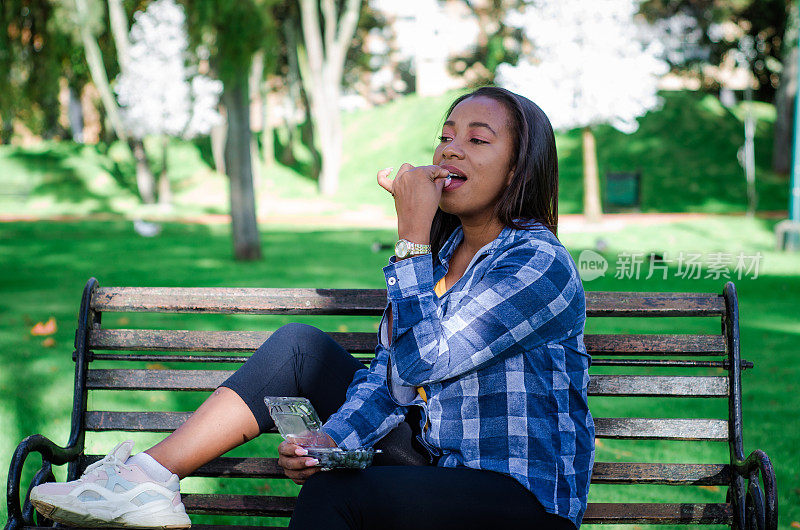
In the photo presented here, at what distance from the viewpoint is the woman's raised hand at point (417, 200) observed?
226 centimetres

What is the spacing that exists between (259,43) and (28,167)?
22.6 meters

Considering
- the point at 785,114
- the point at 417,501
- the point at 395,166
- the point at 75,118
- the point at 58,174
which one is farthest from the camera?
the point at 75,118

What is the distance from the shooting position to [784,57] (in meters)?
24.6

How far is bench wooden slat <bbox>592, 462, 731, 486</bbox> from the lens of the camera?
265cm

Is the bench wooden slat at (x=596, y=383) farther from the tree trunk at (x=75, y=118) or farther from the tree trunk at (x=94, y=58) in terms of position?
the tree trunk at (x=75, y=118)

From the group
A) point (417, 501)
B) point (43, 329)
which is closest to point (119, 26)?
point (43, 329)

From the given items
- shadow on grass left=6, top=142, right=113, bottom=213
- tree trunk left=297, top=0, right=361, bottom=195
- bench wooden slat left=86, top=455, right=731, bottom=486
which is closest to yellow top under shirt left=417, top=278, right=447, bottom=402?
bench wooden slat left=86, top=455, right=731, bottom=486

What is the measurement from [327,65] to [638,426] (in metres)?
25.5

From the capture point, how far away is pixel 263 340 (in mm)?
2904

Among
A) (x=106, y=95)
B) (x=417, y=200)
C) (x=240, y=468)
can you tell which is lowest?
(x=240, y=468)

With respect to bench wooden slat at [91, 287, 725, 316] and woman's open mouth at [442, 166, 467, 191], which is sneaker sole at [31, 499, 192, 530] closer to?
bench wooden slat at [91, 287, 725, 316]

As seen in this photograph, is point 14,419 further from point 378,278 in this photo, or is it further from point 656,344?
point 378,278

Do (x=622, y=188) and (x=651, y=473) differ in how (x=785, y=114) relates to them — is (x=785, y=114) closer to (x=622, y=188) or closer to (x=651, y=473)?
(x=622, y=188)

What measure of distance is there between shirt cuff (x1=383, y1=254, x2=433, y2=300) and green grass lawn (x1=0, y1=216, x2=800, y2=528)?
5.37 ft
